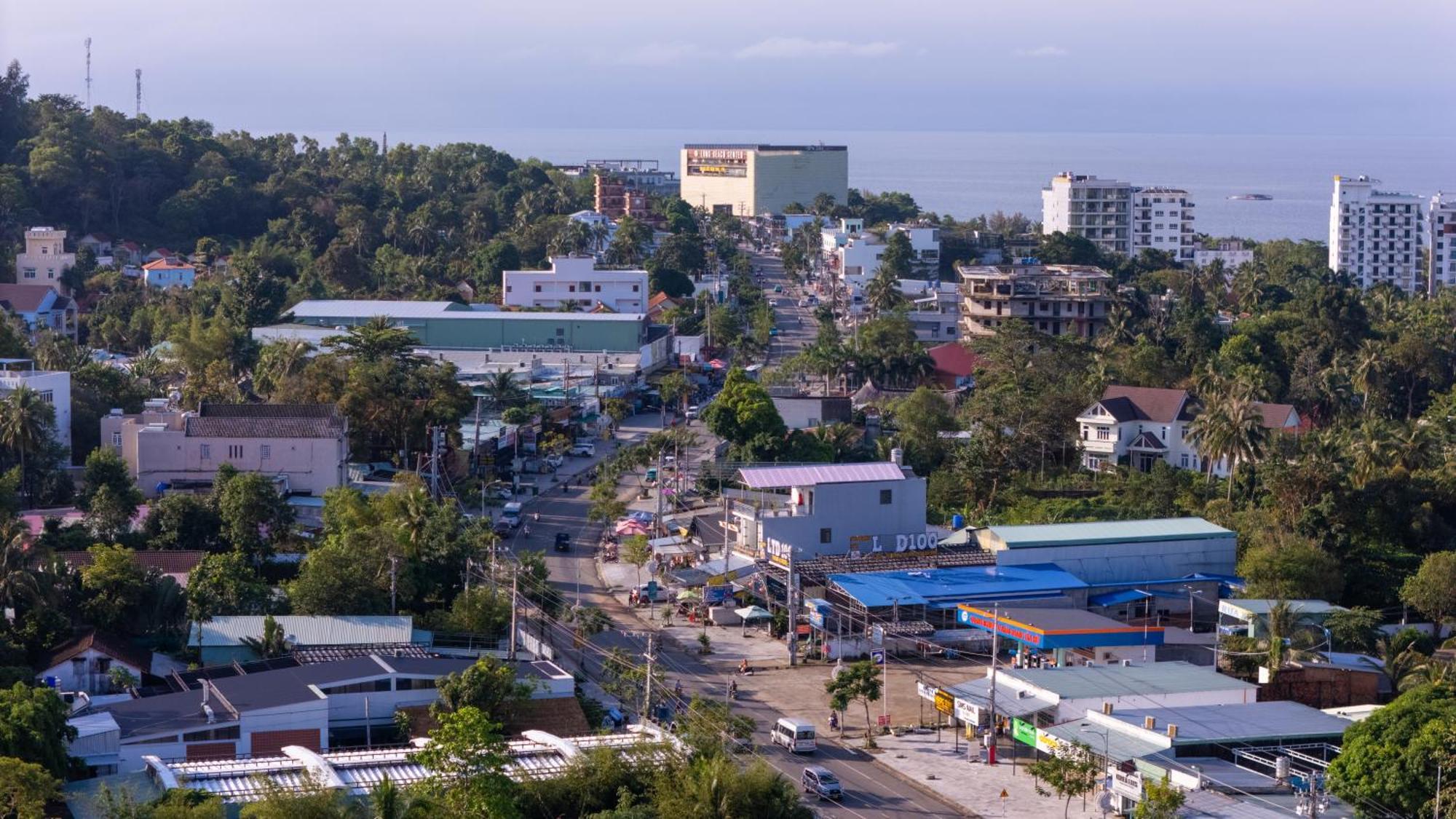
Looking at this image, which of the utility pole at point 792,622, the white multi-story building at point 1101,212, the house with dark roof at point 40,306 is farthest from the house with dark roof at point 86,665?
the white multi-story building at point 1101,212

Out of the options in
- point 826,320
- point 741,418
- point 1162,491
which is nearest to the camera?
point 1162,491

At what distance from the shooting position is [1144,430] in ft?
131

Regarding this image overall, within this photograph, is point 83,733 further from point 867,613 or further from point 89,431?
point 89,431

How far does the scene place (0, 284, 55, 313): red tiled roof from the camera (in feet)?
168

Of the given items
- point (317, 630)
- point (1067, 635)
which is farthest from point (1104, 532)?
point (317, 630)

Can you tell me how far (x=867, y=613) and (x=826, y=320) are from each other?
34.5 metres

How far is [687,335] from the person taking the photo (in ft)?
188

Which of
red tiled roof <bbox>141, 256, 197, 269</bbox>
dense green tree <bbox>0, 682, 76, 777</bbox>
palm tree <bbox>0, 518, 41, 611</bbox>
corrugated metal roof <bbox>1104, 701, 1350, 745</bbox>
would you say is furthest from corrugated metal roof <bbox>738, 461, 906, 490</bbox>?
red tiled roof <bbox>141, 256, 197, 269</bbox>

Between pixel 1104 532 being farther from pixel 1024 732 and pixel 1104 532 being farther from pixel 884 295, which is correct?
pixel 884 295

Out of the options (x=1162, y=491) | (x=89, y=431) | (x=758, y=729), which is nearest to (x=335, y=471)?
(x=89, y=431)

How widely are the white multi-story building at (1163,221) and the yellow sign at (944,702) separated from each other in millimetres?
61357

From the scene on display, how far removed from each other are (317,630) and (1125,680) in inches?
409

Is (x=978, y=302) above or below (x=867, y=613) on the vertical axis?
above

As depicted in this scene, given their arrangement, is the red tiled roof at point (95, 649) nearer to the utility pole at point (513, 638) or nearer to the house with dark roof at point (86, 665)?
the house with dark roof at point (86, 665)
